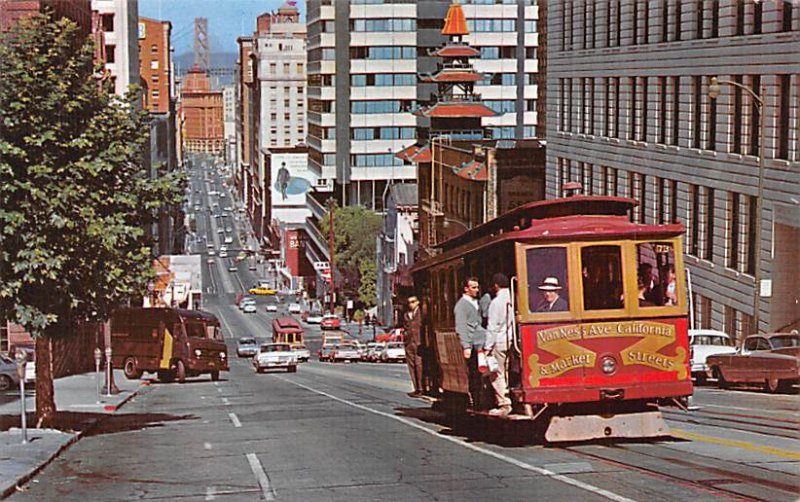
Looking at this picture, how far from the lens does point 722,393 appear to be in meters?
33.0

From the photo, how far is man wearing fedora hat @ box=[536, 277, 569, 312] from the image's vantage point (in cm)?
1911

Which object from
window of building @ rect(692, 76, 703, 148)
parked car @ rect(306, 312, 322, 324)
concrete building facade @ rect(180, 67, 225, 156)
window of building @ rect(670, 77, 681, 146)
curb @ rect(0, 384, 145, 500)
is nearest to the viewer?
curb @ rect(0, 384, 145, 500)

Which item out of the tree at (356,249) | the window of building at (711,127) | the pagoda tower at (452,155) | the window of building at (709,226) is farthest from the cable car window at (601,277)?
the tree at (356,249)

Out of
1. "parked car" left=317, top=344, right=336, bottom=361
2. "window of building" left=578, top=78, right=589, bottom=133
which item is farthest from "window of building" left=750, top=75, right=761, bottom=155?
"parked car" left=317, top=344, right=336, bottom=361

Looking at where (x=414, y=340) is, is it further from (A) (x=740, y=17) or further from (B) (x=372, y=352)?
(B) (x=372, y=352)

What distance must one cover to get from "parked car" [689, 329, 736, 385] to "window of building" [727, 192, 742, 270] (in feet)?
9.83

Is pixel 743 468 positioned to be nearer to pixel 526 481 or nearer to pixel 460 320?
pixel 526 481

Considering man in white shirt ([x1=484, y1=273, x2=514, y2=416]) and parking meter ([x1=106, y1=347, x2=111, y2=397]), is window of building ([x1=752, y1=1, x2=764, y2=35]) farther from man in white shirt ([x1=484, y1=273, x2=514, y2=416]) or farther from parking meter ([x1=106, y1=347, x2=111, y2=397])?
parking meter ([x1=106, y1=347, x2=111, y2=397])

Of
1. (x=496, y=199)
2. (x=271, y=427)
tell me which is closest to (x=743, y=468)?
(x=271, y=427)

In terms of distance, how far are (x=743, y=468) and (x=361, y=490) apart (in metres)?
5.26

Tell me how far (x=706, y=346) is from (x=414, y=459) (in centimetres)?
1736

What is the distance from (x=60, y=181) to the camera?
24.8 m

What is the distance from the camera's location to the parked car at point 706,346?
33750 millimetres

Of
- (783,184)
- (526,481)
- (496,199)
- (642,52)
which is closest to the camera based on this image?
(526,481)
